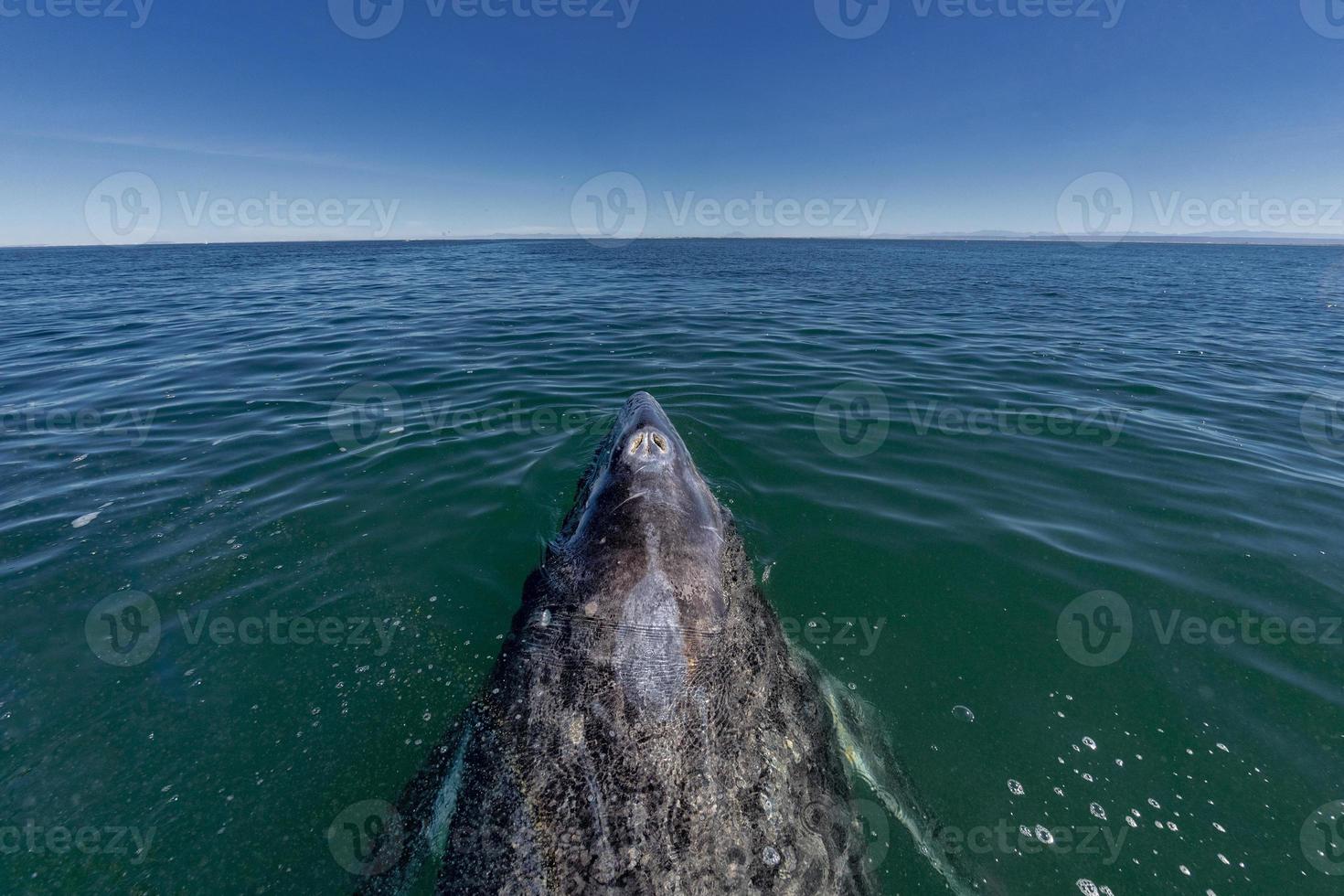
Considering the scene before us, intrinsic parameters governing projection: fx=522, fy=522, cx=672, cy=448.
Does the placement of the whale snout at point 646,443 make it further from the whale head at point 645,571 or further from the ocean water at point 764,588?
the ocean water at point 764,588

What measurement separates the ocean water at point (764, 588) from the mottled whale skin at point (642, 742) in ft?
3.23

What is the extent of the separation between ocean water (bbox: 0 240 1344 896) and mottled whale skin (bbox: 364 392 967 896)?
3.23 ft

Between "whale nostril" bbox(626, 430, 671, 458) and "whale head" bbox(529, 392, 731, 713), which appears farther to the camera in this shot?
"whale nostril" bbox(626, 430, 671, 458)

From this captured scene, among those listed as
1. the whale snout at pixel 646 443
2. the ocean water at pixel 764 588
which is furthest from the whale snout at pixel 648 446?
the ocean water at pixel 764 588

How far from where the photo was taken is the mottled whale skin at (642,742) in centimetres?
304

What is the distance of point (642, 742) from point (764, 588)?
3446 millimetres

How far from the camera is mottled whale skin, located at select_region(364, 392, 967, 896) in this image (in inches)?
120

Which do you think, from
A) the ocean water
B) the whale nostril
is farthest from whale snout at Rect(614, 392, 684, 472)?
the ocean water

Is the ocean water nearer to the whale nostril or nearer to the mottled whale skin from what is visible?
the mottled whale skin

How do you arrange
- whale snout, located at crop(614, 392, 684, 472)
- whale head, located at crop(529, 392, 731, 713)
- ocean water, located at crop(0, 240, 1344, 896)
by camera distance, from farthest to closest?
whale snout, located at crop(614, 392, 684, 472) < ocean water, located at crop(0, 240, 1344, 896) < whale head, located at crop(529, 392, 731, 713)

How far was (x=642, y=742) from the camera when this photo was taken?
128 inches

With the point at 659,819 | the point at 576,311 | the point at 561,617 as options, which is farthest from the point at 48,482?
the point at 576,311

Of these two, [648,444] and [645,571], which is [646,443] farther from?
[645,571]

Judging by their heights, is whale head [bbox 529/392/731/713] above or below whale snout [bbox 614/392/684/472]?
below
